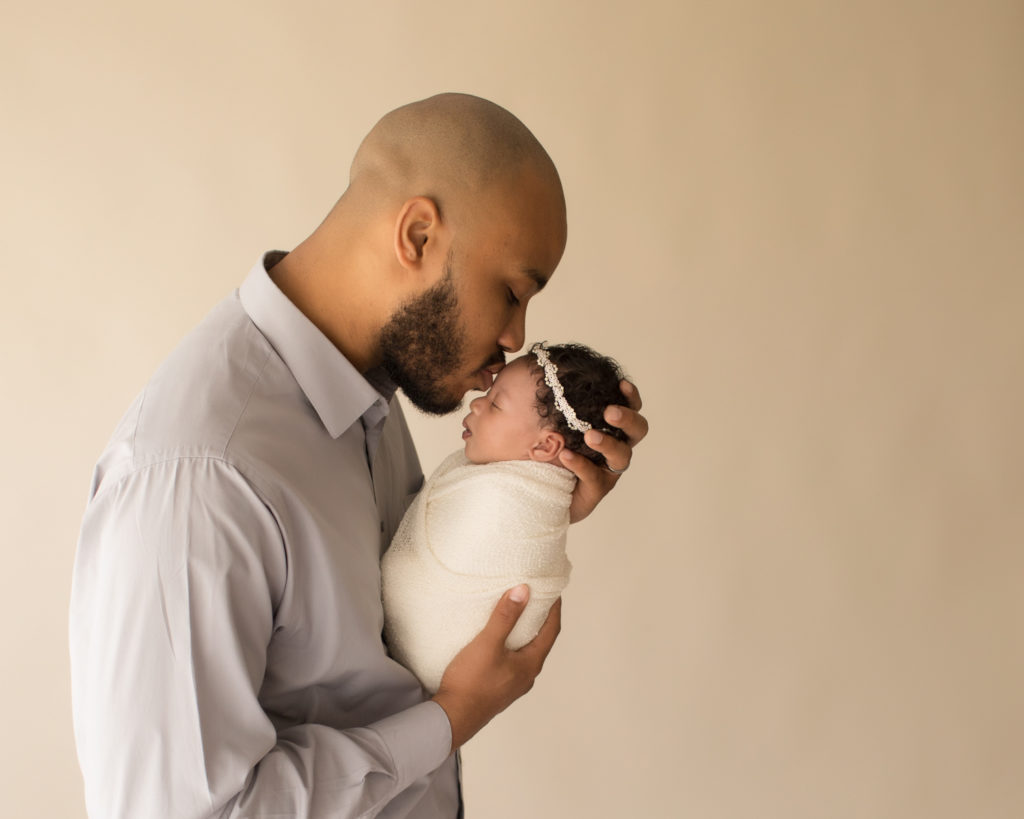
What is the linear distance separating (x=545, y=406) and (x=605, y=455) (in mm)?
131

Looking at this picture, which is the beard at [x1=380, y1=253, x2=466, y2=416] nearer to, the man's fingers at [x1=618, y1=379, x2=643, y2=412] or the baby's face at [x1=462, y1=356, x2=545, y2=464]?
the baby's face at [x1=462, y1=356, x2=545, y2=464]

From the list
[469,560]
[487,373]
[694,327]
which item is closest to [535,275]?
[487,373]

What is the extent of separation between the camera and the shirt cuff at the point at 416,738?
127 cm

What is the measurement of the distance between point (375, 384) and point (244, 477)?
1.34 ft

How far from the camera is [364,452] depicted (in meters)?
1.46

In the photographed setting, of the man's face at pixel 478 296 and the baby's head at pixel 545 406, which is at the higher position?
the man's face at pixel 478 296

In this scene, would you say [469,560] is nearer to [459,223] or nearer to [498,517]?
[498,517]

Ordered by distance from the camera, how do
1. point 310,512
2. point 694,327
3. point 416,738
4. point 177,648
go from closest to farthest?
point 177,648 < point 310,512 < point 416,738 < point 694,327

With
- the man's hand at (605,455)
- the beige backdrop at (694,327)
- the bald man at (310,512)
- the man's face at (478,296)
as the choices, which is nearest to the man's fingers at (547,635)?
the bald man at (310,512)

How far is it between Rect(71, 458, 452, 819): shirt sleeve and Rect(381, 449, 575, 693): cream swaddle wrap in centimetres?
35

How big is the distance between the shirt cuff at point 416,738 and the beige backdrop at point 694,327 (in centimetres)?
136

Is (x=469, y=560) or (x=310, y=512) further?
(x=469, y=560)

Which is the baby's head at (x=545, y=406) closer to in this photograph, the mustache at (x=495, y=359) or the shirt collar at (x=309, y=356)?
Result: the mustache at (x=495, y=359)

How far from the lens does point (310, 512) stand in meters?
1.19
